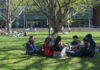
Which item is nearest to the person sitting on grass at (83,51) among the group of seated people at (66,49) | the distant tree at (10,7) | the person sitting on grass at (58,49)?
the group of seated people at (66,49)

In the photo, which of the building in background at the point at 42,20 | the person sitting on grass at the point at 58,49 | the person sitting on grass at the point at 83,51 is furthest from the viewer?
the building in background at the point at 42,20

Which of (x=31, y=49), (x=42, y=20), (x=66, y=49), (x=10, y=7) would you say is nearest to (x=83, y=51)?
(x=66, y=49)

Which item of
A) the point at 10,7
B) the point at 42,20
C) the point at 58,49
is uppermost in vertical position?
the point at 10,7

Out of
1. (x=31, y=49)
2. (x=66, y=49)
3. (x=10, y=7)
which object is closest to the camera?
(x=66, y=49)

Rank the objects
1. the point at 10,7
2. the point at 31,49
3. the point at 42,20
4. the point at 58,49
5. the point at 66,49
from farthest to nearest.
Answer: the point at 42,20
the point at 10,7
the point at 31,49
the point at 66,49
the point at 58,49

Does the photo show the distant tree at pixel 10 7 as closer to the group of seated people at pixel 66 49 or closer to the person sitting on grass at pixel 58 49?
the group of seated people at pixel 66 49

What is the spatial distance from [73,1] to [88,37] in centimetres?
792

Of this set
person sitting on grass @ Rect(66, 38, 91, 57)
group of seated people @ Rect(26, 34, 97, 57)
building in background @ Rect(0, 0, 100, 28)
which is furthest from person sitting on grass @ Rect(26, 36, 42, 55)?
building in background @ Rect(0, 0, 100, 28)

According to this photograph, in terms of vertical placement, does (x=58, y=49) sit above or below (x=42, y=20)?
below

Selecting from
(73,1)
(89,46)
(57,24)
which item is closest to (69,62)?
(89,46)

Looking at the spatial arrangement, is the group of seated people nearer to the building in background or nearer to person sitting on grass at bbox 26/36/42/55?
person sitting on grass at bbox 26/36/42/55

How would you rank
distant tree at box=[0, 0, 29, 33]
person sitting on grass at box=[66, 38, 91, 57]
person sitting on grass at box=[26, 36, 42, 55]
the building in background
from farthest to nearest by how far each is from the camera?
the building in background < distant tree at box=[0, 0, 29, 33] < person sitting on grass at box=[26, 36, 42, 55] < person sitting on grass at box=[66, 38, 91, 57]

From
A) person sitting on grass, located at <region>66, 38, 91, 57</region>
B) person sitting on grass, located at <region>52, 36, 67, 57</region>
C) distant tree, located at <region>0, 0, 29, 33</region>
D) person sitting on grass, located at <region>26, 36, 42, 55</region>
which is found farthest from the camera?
distant tree, located at <region>0, 0, 29, 33</region>

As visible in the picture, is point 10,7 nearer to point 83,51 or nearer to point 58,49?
point 58,49
